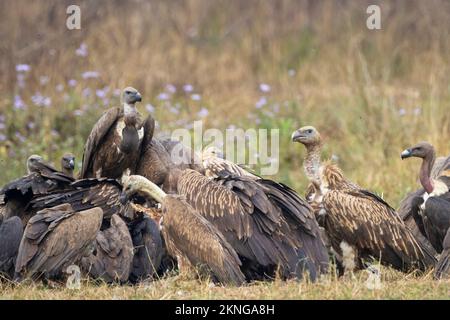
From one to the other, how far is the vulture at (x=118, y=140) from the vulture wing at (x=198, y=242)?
1549mm

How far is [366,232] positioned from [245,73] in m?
8.02

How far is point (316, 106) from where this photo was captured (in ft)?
46.6

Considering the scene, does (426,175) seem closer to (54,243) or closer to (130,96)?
(130,96)

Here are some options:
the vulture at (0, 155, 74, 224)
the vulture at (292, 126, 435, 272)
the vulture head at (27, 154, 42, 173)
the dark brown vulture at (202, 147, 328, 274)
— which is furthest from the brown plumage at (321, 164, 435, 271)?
the vulture head at (27, 154, 42, 173)

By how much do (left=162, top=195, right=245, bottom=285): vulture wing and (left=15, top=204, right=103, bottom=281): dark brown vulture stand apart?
1.73 ft

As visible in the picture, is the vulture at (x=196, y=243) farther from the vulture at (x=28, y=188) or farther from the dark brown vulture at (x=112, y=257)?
the vulture at (x=28, y=188)

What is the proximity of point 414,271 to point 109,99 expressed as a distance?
6126mm

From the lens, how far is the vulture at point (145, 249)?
7.89 metres

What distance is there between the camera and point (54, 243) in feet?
24.7

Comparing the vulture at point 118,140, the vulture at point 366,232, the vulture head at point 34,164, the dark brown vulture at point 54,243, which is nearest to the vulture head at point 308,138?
the vulture at point 366,232

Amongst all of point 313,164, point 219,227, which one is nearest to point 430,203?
point 313,164

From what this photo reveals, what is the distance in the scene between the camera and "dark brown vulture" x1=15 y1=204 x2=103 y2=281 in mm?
7469

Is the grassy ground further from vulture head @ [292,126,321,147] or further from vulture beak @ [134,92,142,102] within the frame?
vulture beak @ [134,92,142,102]
